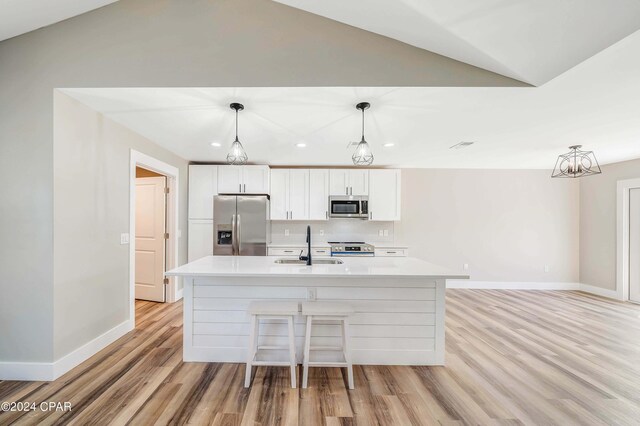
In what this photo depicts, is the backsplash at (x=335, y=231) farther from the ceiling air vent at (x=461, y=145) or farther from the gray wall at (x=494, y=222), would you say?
the ceiling air vent at (x=461, y=145)

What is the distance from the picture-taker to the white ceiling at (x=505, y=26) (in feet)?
4.82

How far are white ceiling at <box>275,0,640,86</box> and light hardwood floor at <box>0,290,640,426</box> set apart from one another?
2.32 m

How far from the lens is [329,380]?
2.13m

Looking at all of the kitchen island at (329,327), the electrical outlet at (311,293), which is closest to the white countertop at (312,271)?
the kitchen island at (329,327)

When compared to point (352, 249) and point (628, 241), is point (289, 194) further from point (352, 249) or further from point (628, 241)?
point (628, 241)

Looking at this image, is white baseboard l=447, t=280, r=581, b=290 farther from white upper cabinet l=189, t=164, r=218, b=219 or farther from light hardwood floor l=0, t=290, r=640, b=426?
white upper cabinet l=189, t=164, r=218, b=219

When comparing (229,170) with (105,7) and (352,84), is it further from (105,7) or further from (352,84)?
(352,84)

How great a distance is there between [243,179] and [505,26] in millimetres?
3784

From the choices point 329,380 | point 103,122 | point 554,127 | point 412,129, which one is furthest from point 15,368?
point 554,127

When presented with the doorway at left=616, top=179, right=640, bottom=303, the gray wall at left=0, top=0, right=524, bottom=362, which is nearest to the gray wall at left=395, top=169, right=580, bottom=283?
the doorway at left=616, top=179, right=640, bottom=303

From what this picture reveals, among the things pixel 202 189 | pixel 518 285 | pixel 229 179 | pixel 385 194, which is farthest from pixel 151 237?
pixel 518 285

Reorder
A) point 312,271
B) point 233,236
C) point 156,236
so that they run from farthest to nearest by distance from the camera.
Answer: point 233,236 < point 156,236 < point 312,271

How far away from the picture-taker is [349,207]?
4.68m

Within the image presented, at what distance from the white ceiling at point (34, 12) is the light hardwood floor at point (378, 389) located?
272cm
